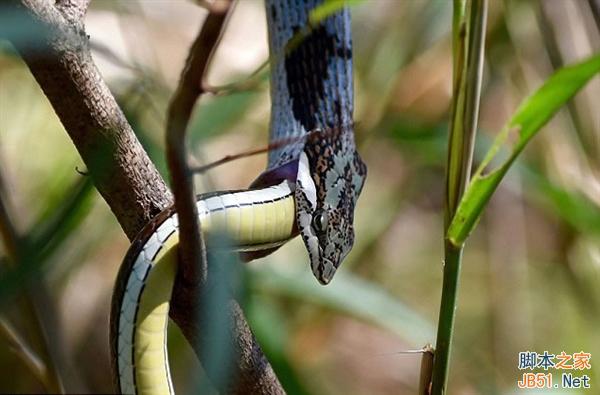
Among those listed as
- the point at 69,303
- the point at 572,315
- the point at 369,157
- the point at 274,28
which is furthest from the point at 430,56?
the point at 274,28

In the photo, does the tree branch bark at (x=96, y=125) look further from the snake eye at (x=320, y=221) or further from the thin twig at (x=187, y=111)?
the snake eye at (x=320, y=221)

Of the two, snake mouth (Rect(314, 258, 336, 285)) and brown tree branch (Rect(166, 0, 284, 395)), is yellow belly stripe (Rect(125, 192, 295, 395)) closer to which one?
brown tree branch (Rect(166, 0, 284, 395))

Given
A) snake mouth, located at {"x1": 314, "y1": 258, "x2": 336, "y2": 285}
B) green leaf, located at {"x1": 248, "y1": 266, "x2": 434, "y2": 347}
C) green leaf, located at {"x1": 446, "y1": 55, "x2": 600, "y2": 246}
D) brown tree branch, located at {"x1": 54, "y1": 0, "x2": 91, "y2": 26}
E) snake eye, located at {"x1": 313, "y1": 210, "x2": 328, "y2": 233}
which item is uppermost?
brown tree branch, located at {"x1": 54, "y1": 0, "x2": 91, "y2": 26}

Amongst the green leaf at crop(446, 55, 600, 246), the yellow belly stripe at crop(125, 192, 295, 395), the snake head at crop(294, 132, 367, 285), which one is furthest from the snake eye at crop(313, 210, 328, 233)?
the green leaf at crop(446, 55, 600, 246)

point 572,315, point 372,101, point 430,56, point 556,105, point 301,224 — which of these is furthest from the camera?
point 430,56

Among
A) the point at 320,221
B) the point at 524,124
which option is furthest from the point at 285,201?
the point at 524,124

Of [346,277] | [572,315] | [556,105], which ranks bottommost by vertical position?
[572,315]

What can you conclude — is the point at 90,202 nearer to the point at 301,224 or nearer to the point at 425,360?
the point at 301,224
